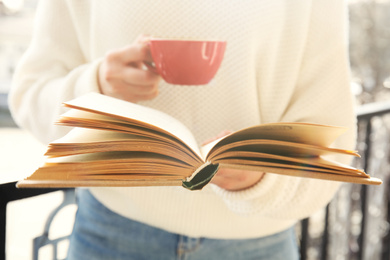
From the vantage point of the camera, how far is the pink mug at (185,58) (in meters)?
0.58

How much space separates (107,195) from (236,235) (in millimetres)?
266

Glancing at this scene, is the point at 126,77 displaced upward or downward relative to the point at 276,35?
downward

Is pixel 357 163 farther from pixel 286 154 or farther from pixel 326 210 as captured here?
pixel 286 154

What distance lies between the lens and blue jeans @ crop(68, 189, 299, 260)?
31.1 inches

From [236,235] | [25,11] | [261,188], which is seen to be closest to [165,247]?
[236,235]

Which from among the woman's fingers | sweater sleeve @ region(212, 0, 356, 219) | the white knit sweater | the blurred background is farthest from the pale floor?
sweater sleeve @ region(212, 0, 356, 219)

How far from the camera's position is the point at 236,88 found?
0.78 metres

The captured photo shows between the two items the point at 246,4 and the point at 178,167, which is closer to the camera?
the point at 178,167

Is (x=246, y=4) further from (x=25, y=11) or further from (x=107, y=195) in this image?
(x=25, y=11)

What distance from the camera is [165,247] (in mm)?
790

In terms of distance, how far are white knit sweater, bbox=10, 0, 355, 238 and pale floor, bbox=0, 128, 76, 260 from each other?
136 millimetres

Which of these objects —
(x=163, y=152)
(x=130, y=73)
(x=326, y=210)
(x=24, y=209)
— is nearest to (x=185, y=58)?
(x=130, y=73)

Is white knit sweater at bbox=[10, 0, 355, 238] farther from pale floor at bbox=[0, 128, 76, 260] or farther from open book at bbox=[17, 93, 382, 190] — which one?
open book at bbox=[17, 93, 382, 190]

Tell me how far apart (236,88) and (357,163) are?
3.59 ft
